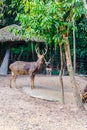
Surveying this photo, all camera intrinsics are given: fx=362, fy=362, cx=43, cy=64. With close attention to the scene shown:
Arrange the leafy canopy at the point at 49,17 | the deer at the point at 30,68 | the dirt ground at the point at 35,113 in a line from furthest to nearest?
the deer at the point at 30,68 < the leafy canopy at the point at 49,17 < the dirt ground at the point at 35,113

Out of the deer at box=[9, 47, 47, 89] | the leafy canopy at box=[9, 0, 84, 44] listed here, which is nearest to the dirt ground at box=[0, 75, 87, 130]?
the deer at box=[9, 47, 47, 89]

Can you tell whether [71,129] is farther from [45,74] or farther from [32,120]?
[45,74]

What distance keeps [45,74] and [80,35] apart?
2674 mm

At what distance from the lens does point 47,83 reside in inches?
517

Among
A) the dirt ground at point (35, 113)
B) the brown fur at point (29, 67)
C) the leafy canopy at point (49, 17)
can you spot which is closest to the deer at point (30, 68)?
the brown fur at point (29, 67)

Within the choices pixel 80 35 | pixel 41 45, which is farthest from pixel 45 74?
pixel 80 35

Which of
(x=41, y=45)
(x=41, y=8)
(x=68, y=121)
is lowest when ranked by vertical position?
(x=68, y=121)

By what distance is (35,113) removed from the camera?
8.25 m

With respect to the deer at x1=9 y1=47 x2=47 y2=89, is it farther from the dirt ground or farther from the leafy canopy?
the leafy canopy

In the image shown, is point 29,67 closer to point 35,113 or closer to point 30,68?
point 30,68

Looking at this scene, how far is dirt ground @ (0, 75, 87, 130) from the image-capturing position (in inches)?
285

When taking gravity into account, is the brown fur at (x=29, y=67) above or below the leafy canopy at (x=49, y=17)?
below

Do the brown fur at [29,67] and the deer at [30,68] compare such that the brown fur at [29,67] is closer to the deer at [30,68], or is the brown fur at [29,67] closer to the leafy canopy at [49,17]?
the deer at [30,68]

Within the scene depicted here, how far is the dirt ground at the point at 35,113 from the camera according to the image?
23.8 ft
